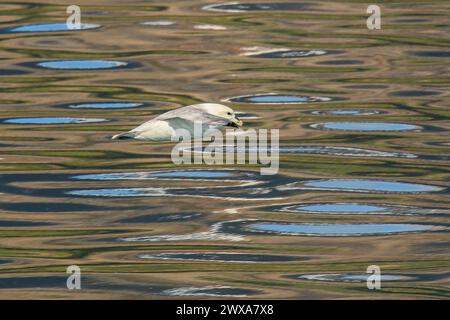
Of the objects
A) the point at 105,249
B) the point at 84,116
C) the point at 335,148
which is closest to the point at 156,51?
the point at 84,116

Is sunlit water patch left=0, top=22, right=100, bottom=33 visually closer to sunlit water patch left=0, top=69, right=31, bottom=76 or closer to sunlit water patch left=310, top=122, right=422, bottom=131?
sunlit water patch left=0, top=69, right=31, bottom=76

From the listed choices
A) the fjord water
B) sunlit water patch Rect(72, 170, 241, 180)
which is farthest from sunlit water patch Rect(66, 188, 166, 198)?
sunlit water patch Rect(72, 170, 241, 180)

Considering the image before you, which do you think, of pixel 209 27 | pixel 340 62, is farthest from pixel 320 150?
pixel 209 27

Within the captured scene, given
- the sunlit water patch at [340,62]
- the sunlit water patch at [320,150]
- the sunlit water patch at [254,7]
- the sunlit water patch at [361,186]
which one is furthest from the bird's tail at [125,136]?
the sunlit water patch at [254,7]

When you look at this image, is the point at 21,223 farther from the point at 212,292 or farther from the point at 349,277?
the point at 349,277

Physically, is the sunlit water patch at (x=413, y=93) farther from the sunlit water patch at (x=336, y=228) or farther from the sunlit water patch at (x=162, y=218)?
the sunlit water patch at (x=162, y=218)

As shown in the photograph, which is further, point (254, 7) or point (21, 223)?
point (254, 7)
